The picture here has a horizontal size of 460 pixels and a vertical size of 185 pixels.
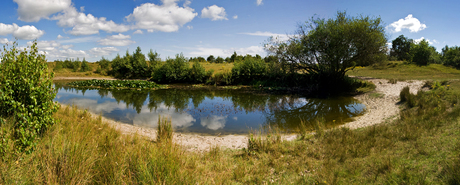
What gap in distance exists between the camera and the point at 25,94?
415cm

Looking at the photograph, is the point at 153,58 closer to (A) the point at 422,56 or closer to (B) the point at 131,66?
(B) the point at 131,66

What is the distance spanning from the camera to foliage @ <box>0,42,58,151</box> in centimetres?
378

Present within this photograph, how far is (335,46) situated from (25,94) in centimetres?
2289

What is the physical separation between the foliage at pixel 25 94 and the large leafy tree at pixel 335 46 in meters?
21.2

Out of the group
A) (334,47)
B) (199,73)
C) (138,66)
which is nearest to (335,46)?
(334,47)

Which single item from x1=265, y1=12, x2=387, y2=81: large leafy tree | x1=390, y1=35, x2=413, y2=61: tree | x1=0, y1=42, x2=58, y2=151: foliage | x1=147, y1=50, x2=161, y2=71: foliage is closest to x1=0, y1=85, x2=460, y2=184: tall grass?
x1=0, y1=42, x2=58, y2=151: foliage

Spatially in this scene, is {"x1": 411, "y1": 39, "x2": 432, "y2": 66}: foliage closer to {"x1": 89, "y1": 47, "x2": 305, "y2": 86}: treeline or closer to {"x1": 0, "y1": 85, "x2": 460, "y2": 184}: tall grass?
{"x1": 89, "y1": 47, "x2": 305, "y2": 86}: treeline

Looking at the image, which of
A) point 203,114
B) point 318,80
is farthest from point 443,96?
point 318,80

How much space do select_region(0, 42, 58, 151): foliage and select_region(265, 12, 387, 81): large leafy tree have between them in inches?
835

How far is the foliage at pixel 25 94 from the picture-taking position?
3.78m

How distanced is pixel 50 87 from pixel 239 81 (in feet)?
86.3

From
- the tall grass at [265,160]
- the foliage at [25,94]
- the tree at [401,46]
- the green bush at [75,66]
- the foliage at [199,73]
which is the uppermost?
the tree at [401,46]


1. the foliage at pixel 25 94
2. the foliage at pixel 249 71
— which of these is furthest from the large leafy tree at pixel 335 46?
the foliage at pixel 25 94

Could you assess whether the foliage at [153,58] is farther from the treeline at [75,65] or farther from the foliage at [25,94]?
the foliage at [25,94]
